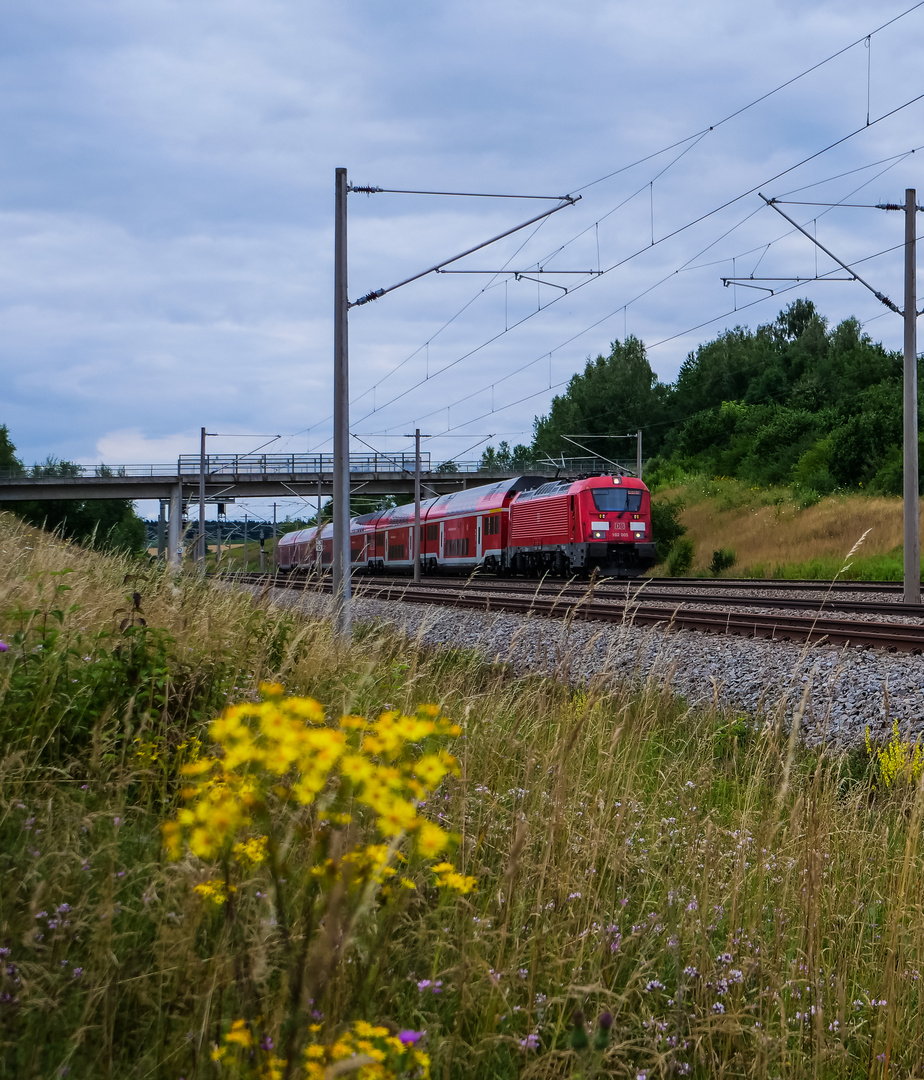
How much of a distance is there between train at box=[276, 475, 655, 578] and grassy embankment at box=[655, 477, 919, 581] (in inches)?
227

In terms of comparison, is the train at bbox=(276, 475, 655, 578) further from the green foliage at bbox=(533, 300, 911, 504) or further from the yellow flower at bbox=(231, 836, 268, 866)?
the yellow flower at bbox=(231, 836, 268, 866)

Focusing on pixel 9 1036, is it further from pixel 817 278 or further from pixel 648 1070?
pixel 817 278

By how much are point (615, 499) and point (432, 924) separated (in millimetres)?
24998

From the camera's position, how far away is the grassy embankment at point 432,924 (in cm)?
192

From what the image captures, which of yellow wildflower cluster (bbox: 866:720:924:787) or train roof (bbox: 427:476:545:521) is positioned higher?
train roof (bbox: 427:476:545:521)

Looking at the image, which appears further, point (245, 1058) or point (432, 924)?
point (432, 924)

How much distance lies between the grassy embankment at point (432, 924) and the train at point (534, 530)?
15.9 metres

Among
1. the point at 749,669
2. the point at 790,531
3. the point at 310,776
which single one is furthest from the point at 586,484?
the point at 310,776

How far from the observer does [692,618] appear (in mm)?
13250

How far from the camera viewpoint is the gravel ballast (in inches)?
282

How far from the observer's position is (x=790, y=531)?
121 ft

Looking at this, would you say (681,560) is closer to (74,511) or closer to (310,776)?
(310,776)

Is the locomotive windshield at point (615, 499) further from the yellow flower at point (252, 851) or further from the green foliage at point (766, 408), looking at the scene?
the yellow flower at point (252, 851)

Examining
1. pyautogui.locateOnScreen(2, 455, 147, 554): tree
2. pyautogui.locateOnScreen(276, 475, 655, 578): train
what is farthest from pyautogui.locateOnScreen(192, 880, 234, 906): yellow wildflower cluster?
pyautogui.locateOnScreen(2, 455, 147, 554): tree
